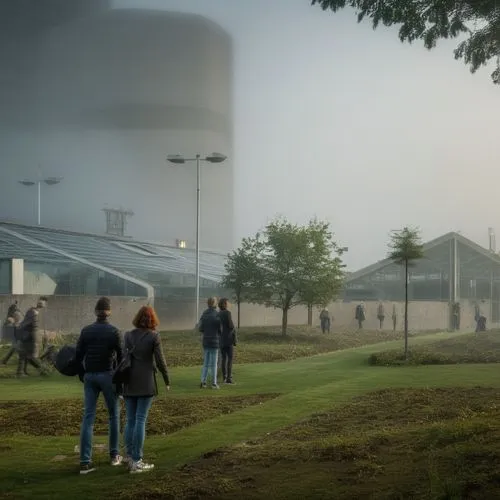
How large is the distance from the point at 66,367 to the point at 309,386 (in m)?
7.11

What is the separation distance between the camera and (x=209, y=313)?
1395 cm

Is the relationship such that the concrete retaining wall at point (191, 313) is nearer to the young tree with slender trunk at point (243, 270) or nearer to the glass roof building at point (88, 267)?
the glass roof building at point (88, 267)

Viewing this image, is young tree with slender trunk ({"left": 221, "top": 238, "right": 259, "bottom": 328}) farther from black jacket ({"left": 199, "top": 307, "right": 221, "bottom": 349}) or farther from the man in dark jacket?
the man in dark jacket

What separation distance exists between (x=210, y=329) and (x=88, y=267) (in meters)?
18.3

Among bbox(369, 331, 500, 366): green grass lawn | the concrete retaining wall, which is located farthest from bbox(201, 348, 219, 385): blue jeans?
the concrete retaining wall

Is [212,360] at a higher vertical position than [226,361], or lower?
higher

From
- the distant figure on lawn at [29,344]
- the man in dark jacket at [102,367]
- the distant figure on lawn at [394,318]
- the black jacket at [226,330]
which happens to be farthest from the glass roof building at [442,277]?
the man in dark jacket at [102,367]

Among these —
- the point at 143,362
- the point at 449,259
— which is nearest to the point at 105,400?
the point at 143,362

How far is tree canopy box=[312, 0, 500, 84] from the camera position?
8.02m

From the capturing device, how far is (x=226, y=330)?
47.1 feet

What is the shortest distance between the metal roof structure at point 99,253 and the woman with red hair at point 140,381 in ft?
73.1

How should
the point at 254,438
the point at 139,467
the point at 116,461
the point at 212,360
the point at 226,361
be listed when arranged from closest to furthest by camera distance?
the point at 139,467, the point at 116,461, the point at 254,438, the point at 212,360, the point at 226,361

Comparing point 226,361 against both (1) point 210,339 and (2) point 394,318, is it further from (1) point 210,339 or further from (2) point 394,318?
(2) point 394,318

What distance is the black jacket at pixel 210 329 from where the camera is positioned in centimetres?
1383
